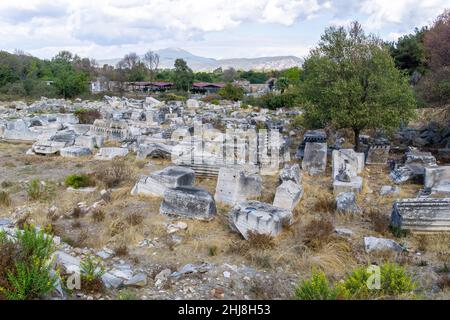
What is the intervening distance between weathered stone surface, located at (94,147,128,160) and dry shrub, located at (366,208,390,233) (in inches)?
342

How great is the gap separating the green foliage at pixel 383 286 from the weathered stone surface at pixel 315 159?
23.6ft

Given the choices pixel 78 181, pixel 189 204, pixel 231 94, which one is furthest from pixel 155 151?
pixel 231 94

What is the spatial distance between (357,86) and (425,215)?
6.10 meters

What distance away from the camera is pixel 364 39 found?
1367 centimetres

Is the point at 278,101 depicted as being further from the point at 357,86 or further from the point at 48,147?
the point at 48,147

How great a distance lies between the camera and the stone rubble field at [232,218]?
6.07 meters

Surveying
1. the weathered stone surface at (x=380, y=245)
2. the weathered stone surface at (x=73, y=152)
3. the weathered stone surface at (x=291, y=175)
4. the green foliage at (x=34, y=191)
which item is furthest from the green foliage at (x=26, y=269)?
the weathered stone surface at (x=73, y=152)

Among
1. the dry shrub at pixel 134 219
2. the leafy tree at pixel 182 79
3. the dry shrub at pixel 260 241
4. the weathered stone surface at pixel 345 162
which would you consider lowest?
the dry shrub at pixel 260 241

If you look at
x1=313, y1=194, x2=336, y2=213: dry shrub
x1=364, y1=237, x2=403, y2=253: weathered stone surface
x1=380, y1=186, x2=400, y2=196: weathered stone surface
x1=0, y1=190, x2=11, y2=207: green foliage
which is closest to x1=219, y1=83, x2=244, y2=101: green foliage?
x1=380, y1=186, x2=400, y2=196: weathered stone surface

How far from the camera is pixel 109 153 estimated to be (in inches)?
571

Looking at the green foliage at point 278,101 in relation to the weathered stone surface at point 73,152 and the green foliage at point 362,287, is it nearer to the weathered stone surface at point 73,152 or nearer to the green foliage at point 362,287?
the weathered stone surface at point 73,152

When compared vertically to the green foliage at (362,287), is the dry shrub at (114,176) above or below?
above

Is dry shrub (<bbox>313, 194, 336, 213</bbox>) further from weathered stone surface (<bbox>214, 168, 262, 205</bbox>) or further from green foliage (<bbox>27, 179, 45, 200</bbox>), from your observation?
green foliage (<bbox>27, 179, 45, 200</bbox>)
